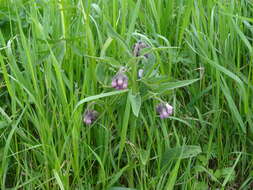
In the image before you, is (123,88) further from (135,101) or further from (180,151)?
(180,151)

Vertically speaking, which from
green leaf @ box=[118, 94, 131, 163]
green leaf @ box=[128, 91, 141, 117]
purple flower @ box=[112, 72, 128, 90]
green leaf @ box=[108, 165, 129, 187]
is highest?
purple flower @ box=[112, 72, 128, 90]

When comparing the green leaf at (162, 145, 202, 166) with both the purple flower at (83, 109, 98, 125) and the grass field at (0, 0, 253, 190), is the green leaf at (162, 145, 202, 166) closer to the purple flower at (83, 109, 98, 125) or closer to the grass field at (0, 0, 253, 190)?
the grass field at (0, 0, 253, 190)

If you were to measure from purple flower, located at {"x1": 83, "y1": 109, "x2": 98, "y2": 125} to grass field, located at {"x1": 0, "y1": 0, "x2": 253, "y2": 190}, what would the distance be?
0.02m

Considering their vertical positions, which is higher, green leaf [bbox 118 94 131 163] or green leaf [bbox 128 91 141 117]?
green leaf [bbox 128 91 141 117]

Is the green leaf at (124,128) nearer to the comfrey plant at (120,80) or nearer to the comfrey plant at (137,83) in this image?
the comfrey plant at (137,83)

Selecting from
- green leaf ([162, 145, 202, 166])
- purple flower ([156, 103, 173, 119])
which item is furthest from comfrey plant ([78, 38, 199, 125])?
green leaf ([162, 145, 202, 166])

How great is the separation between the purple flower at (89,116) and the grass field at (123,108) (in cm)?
2

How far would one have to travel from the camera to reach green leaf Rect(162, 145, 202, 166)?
180 centimetres

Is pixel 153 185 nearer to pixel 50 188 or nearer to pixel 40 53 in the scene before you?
pixel 50 188

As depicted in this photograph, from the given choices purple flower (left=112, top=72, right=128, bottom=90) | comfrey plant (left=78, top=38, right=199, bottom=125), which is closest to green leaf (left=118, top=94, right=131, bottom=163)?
comfrey plant (left=78, top=38, right=199, bottom=125)

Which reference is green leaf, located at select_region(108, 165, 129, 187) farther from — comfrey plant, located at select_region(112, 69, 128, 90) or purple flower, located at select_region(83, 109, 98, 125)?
comfrey plant, located at select_region(112, 69, 128, 90)

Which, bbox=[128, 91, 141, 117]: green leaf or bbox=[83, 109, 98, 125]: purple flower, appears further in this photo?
bbox=[83, 109, 98, 125]: purple flower

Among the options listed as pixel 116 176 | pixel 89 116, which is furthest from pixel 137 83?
pixel 116 176

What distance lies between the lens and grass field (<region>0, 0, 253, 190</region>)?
175cm
